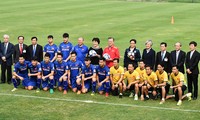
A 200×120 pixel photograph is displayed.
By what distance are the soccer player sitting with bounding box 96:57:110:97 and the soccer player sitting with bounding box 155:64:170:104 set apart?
5.38ft

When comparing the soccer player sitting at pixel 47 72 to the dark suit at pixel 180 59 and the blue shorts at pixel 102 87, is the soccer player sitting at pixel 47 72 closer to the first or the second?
the blue shorts at pixel 102 87

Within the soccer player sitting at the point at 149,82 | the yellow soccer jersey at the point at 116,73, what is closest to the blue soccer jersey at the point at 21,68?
the yellow soccer jersey at the point at 116,73

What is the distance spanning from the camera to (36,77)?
13234mm

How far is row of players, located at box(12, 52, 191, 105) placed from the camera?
467 inches

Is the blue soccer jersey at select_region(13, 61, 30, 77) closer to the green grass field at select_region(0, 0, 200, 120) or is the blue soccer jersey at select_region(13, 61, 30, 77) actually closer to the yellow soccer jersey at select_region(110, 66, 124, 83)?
the green grass field at select_region(0, 0, 200, 120)

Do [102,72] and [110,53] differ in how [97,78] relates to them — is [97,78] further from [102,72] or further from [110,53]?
[110,53]

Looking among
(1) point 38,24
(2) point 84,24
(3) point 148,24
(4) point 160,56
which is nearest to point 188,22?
(3) point 148,24

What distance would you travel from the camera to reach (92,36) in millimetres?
23234

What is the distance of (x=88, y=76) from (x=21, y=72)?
7.81 feet

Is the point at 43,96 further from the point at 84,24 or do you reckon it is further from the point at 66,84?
the point at 84,24

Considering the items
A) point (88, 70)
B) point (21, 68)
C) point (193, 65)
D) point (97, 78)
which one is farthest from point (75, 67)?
point (193, 65)

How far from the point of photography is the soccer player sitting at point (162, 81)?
38.3 feet

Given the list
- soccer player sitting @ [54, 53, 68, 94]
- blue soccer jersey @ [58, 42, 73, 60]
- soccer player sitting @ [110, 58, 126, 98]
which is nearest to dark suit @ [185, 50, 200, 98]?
soccer player sitting @ [110, 58, 126, 98]

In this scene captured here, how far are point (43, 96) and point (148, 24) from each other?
56.9ft
